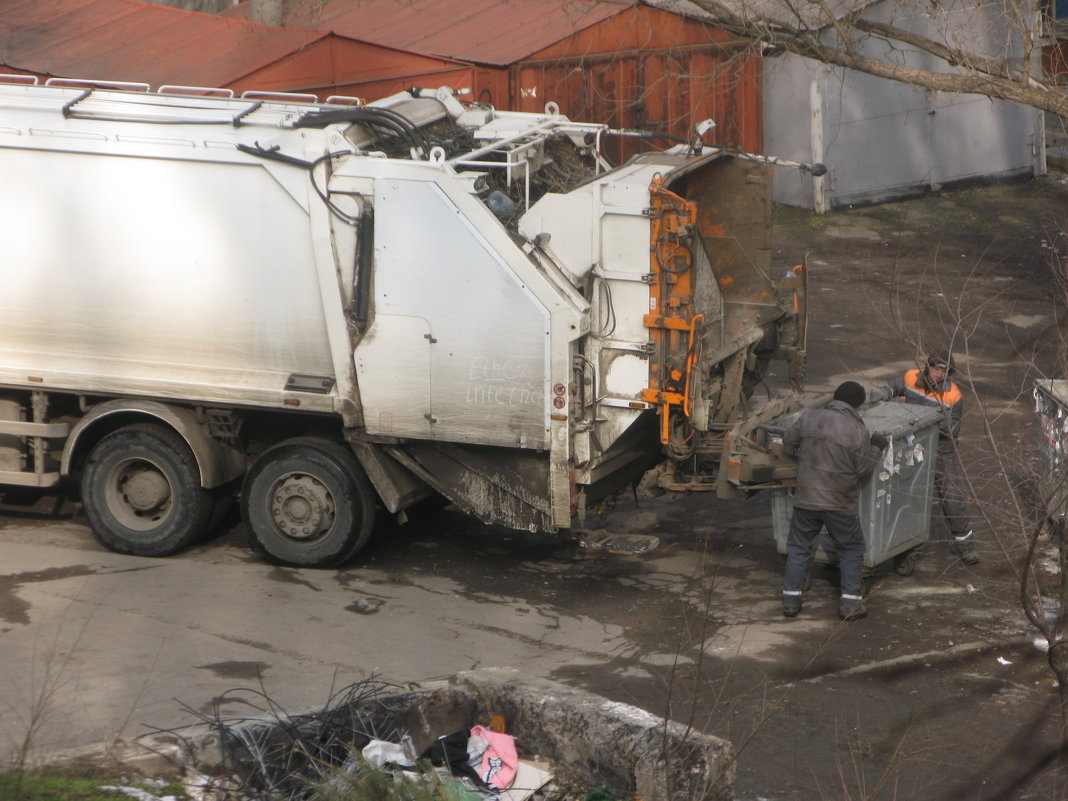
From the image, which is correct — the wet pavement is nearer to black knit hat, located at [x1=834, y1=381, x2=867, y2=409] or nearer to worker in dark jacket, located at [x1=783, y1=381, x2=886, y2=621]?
worker in dark jacket, located at [x1=783, y1=381, x2=886, y2=621]

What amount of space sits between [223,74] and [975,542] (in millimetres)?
9900

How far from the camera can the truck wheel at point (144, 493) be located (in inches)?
307

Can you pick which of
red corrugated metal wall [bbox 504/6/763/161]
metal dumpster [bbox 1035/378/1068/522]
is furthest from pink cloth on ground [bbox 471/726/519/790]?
red corrugated metal wall [bbox 504/6/763/161]

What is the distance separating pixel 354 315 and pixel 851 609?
3.06 meters

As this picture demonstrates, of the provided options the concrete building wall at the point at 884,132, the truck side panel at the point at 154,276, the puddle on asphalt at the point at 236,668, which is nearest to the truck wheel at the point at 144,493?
the truck side panel at the point at 154,276

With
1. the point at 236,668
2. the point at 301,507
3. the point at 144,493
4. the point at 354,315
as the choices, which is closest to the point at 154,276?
the point at 354,315

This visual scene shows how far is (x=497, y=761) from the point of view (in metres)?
4.47

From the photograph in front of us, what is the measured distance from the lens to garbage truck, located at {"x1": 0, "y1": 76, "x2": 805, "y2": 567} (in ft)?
23.1

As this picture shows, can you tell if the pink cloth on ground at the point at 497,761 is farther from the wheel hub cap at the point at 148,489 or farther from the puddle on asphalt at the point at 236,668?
the wheel hub cap at the point at 148,489

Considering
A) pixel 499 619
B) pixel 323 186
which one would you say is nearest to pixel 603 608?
pixel 499 619

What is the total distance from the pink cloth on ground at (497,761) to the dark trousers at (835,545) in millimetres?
2872

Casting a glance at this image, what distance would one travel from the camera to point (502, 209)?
23.1 feet

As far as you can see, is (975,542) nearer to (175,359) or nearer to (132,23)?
(175,359)

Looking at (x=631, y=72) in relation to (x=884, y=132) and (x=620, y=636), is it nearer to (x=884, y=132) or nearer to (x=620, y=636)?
(x=884, y=132)
